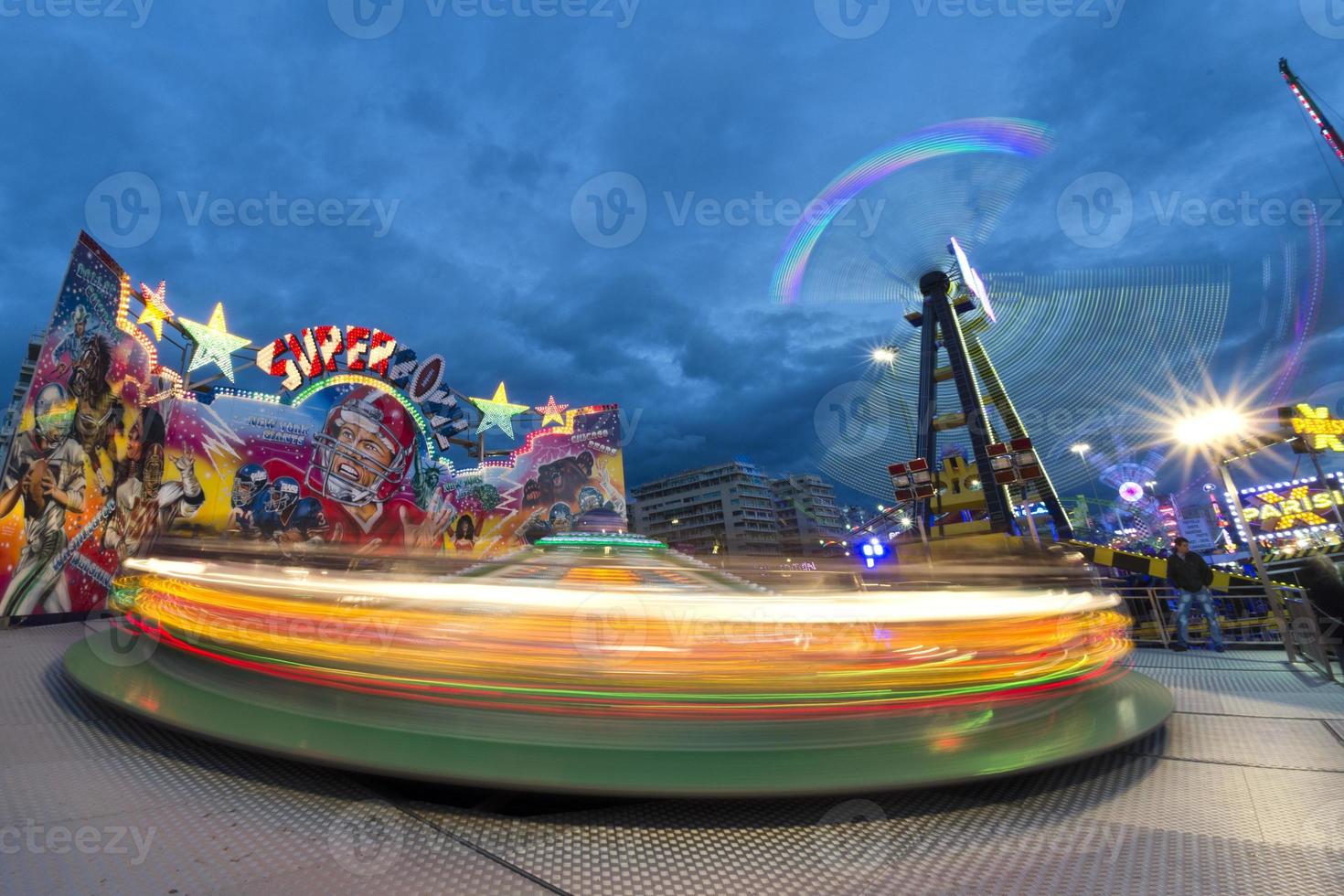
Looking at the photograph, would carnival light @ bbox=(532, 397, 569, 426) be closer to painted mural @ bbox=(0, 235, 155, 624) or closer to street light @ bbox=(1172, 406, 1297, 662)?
painted mural @ bbox=(0, 235, 155, 624)

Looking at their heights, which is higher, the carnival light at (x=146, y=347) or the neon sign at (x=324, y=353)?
the neon sign at (x=324, y=353)

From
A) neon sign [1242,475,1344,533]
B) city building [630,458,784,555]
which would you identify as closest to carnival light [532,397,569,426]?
neon sign [1242,475,1344,533]

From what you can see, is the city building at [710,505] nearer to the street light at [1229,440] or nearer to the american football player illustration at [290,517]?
the american football player illustration at [290,517]

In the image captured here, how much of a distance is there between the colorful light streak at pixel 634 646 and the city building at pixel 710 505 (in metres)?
84.8

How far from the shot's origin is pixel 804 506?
112125mm

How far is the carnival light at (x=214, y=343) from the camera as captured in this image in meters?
14.3

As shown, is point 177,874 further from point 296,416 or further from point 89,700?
point 296,416

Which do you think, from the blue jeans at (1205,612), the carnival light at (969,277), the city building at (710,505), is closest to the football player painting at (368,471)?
the blue jeans at (1205,612)

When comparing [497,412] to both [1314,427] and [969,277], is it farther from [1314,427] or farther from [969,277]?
[969,277]

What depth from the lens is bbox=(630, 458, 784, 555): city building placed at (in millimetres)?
91688

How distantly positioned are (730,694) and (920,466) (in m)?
20.9

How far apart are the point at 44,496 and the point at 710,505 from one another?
87.2 meters
